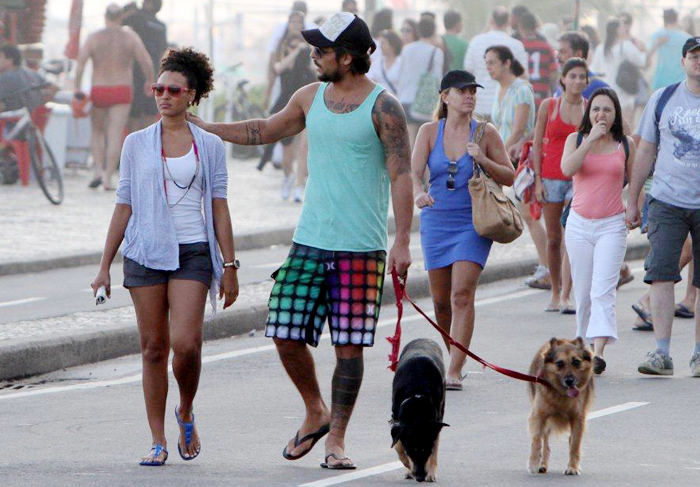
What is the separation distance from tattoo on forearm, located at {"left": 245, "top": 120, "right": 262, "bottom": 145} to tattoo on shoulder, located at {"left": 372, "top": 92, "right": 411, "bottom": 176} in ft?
2.31

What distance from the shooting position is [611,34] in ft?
72.7

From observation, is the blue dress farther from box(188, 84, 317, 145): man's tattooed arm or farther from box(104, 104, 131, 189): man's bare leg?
box(104, 104, 131, 189): man's bare leg

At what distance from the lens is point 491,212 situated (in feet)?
28.5

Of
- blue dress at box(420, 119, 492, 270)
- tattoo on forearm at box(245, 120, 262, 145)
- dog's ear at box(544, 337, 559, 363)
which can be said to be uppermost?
tattoo on forearm at box(245, 120, 262, 145)

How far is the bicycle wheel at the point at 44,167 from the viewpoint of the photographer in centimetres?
1786

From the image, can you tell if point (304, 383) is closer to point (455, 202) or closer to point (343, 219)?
point (343, 219)

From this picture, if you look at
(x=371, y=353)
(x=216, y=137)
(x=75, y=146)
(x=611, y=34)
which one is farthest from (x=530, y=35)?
(x=216, y=137)

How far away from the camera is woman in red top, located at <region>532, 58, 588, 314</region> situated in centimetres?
1134

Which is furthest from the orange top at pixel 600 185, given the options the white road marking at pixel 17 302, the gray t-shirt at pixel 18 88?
the gray t-shirt at pixel 18 88

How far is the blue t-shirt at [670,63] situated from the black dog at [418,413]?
13677 mm

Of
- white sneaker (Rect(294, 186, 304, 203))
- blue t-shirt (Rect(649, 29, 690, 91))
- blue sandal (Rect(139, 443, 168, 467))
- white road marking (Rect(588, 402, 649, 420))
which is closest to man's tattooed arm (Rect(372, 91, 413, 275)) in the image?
blue sandal (Rect(139, 443, 168, 467))

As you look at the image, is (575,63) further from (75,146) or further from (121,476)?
(75,146)

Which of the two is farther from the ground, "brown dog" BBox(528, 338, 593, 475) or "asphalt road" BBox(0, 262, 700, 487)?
"brown dog" BBox(528, 338, 593, 475)

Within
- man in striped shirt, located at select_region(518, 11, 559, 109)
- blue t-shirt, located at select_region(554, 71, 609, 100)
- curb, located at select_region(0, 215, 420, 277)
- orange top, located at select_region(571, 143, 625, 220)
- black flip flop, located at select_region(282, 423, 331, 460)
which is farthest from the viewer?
man in striped shirt, located at select_region(518, 11, 559, 109)
